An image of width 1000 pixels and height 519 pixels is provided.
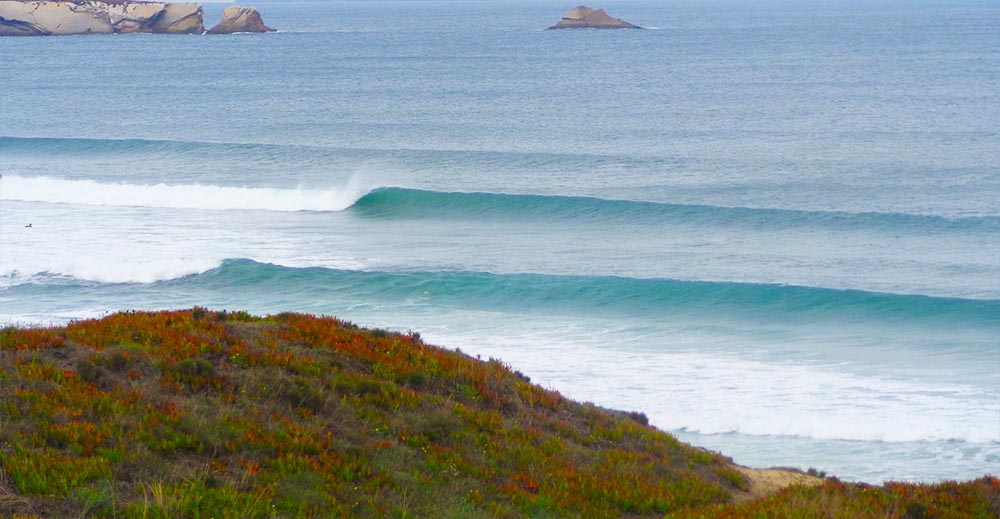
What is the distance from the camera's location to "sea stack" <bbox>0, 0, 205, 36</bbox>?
429 ft

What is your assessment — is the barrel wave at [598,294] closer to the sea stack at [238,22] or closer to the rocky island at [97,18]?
the rocky island at [97,18]

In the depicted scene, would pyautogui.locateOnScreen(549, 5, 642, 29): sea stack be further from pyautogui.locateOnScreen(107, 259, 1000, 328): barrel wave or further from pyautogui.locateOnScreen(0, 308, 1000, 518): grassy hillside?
pyautogui.locateOnScreen(0, 308, 1000, 518): grassy hillside

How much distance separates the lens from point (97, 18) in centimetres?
13200

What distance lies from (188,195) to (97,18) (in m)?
108

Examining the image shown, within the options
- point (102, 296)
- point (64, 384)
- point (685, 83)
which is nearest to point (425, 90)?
point (685, 83)

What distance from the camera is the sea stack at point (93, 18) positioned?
429ft

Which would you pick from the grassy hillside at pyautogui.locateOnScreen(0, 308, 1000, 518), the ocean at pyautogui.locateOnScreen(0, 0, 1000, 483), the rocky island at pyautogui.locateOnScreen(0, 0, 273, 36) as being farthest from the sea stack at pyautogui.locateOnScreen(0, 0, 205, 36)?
the grassy hillside at pyautogui.locateOnScreen(0, 308, 1000, 518)

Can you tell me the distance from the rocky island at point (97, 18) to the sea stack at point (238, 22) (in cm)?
13

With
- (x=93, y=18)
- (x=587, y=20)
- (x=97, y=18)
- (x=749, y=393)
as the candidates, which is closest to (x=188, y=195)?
(x=749, y=393)

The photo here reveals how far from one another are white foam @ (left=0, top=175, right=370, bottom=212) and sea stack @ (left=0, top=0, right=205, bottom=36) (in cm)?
10253

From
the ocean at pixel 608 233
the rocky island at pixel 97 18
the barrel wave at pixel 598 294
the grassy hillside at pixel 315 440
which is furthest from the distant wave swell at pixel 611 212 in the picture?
the rocky island at pixel 97 18

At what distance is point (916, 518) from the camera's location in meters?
8.53

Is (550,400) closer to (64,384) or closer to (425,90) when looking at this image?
(64,384)

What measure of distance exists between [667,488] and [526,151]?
3404cm
